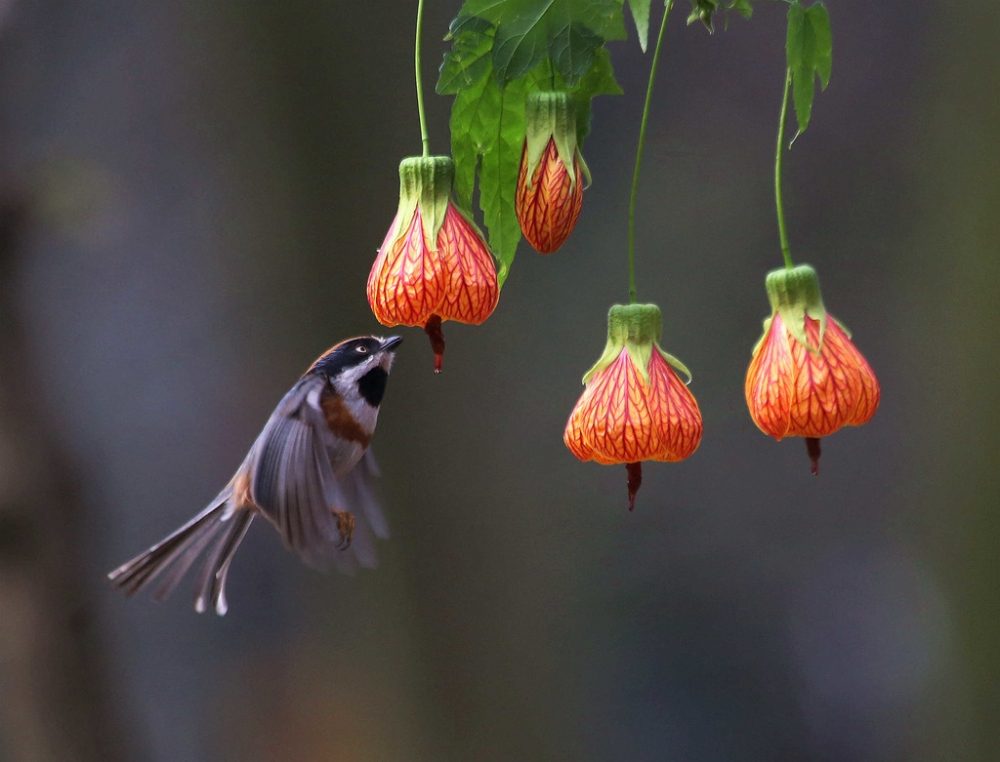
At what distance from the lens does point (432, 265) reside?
624 millimetres

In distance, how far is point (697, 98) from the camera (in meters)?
2.01

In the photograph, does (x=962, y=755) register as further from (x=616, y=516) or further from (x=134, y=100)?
(x=134, y=100)

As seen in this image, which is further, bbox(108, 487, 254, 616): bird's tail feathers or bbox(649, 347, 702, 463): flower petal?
bbox(108, 487, 254, 616): bird's tail feathers

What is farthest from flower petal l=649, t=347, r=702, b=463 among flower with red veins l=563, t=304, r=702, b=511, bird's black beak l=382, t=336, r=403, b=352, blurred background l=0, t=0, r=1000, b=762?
blurred background l=0, t=0, r=1000, b=762

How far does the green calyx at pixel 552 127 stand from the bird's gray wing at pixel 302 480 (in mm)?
359

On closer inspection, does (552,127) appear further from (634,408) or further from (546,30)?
(634,408)

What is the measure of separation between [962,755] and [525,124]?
6.64 ft

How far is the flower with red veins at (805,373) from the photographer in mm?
635

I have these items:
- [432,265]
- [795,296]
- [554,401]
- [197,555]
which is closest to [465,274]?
[432,265]

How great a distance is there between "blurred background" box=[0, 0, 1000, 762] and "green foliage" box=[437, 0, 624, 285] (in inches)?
49.9

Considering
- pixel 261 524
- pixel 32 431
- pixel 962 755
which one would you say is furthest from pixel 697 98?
pixel 962 755

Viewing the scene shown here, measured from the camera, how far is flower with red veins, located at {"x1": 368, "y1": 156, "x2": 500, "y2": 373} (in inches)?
24.2

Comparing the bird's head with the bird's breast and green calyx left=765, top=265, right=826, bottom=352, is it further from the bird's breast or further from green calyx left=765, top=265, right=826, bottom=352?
green calyx left=765, top=265, right=826, bottom=352

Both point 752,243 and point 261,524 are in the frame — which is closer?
point 261,524
